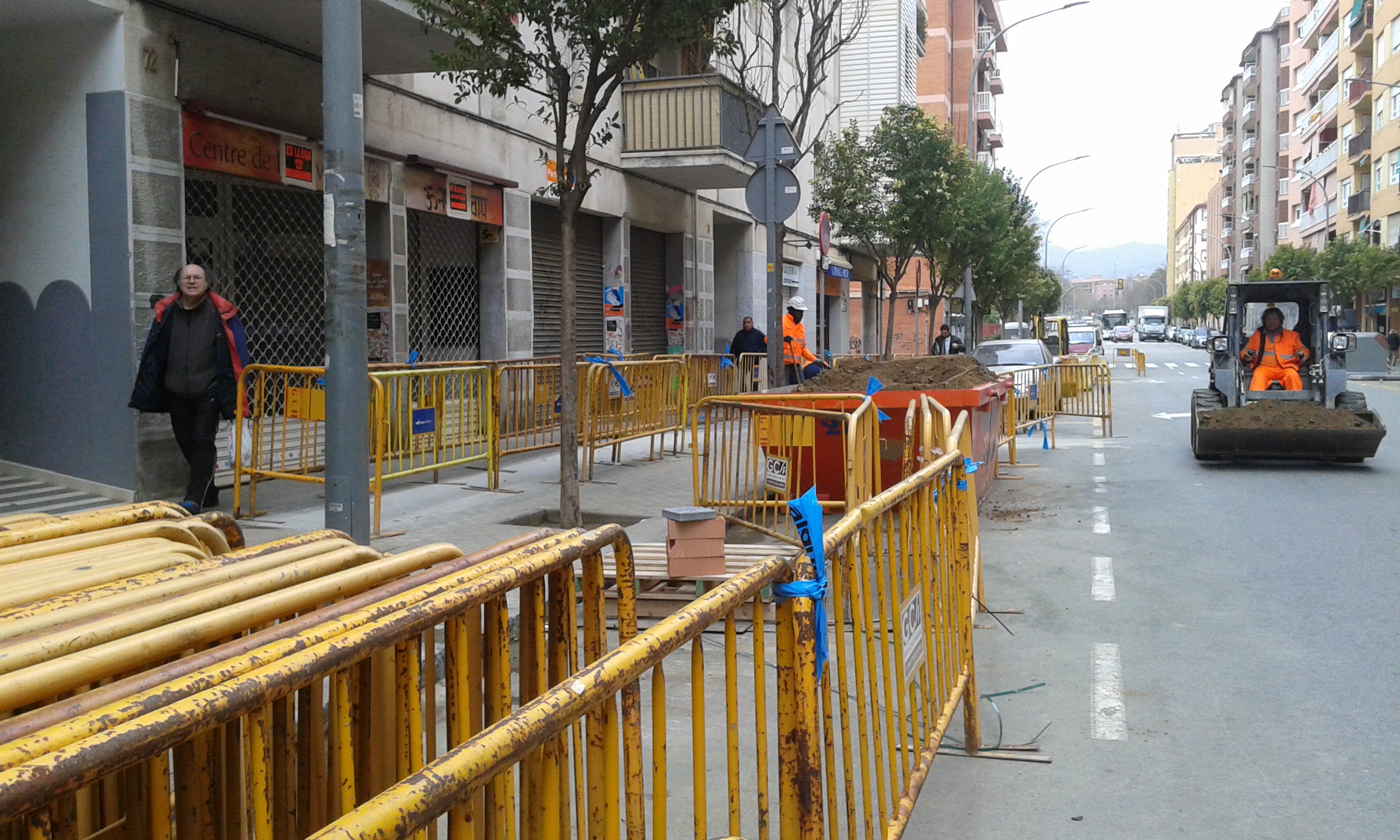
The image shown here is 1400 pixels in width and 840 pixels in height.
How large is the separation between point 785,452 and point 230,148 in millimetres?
5480

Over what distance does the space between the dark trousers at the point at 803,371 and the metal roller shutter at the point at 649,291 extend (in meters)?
3.03

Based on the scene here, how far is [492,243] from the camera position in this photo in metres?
14.2

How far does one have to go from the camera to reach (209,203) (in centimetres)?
1002

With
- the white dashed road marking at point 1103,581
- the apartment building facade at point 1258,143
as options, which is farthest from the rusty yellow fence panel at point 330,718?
the apartment building facade at point 1258,143

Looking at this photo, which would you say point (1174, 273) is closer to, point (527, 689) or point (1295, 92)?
point (1295, 92)

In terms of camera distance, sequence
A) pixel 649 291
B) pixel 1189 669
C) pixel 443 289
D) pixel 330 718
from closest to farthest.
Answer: pixel 330 718 < pixel 1189 669 < pixel 443 289 < pixel 649 291

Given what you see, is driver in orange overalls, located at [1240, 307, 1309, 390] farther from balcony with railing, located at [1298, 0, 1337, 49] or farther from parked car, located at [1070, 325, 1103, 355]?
balcony with railing, located at [1298, 0, 1337, 49]

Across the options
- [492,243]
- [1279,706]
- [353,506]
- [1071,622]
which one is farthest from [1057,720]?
[492,243]

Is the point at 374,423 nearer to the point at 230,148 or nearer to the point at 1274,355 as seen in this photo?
the point at 230,148

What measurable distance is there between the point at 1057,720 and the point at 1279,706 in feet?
3.25

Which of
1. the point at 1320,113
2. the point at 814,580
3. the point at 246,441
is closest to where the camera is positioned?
the point at 814,580

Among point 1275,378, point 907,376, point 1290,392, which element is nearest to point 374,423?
point 907,376

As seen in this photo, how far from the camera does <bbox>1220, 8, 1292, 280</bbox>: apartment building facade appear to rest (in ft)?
289

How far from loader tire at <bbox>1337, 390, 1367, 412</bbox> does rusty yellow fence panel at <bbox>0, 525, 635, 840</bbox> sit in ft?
41.6
